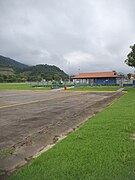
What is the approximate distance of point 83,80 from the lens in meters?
62.2

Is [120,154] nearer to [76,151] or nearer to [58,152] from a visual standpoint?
[76,151]

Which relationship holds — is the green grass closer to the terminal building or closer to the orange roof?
the terminal building

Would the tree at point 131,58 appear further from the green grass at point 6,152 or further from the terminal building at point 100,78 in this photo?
the green grass at point 6,152

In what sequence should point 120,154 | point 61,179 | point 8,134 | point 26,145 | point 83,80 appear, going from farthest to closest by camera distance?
point 83,80
point 8,134
point 26,145
point 120,154
point 61,179

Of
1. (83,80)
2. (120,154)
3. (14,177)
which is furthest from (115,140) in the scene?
(83,80)

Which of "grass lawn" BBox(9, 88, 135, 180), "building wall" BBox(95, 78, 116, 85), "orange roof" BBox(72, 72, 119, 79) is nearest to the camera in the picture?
"grass lawn" BBox(9, 88, 135, 180)

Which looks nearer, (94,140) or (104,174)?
(104,174)

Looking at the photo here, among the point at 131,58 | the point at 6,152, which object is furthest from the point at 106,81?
the point at 6,152

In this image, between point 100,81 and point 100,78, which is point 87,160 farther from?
point 100,81

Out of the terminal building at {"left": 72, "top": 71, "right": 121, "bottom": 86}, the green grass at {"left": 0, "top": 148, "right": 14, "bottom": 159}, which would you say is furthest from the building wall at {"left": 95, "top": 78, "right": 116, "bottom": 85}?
the green grass at {"left": 0, "top": 148, "right": 14, "bottom": 159}

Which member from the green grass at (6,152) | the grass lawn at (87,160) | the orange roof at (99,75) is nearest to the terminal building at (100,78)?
the orange roof at (99,75)


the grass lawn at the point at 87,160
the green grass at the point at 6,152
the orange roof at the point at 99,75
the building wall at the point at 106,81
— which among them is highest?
the orange roof at the point at 99,75

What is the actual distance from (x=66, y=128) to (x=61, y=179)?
382 cm

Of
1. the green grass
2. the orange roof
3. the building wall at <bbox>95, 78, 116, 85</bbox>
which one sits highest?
the orange roof
